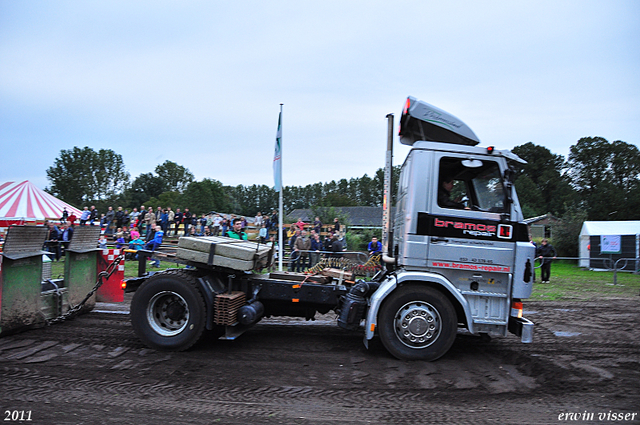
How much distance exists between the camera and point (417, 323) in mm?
5613

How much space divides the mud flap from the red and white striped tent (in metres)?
24.0

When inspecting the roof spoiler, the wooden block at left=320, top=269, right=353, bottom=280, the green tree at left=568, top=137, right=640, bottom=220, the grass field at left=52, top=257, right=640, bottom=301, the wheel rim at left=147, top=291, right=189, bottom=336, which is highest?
the green tree at left=568, top=137, right=640, bottom=220

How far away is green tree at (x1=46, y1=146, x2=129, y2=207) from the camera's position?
7675 centimetres

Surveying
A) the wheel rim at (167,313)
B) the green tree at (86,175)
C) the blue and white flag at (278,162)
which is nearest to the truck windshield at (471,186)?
the wheel rim at (167,313)

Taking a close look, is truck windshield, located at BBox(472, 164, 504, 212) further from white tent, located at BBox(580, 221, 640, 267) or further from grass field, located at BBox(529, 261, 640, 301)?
white tent, located at BBox(580, 221, 640, 267)

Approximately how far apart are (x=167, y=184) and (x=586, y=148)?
3020 inches

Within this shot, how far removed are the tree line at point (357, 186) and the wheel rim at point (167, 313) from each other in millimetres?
35598

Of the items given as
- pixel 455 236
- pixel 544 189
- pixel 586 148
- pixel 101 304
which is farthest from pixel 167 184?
pixel 455 236

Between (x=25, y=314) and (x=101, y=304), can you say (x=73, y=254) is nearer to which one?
(x=25, y=314)

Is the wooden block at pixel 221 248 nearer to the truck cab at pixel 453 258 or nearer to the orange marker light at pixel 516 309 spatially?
the truck cab at pixel 453 258

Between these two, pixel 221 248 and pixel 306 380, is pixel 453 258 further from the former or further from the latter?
pixel 221 248

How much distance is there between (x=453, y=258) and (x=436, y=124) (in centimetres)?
183

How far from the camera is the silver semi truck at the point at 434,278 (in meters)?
5.63

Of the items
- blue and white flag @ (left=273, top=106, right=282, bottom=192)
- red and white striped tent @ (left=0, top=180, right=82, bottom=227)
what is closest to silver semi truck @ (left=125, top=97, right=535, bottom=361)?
blue and white flag @ (left=273, top=106, right=282, bottom=192)
